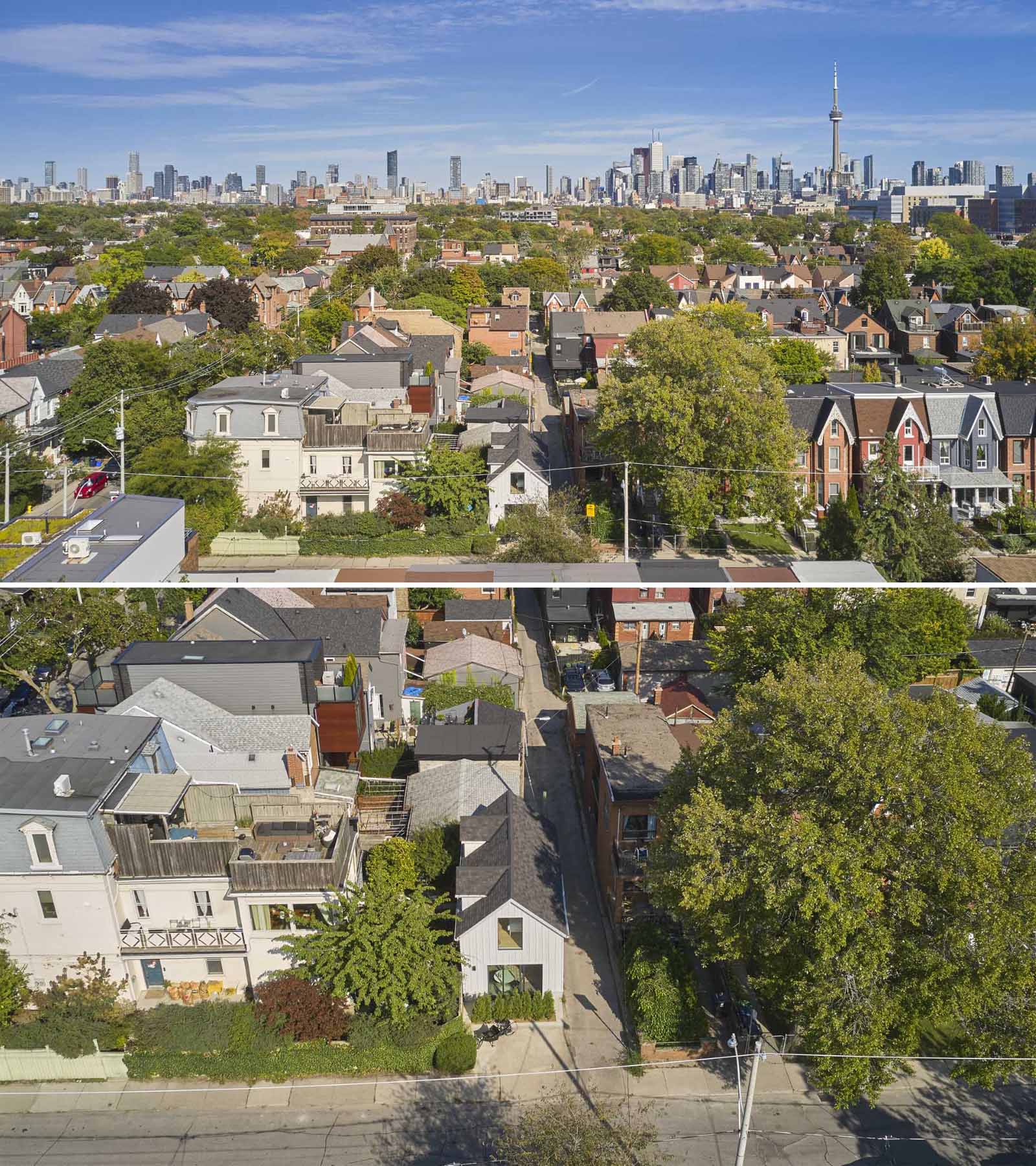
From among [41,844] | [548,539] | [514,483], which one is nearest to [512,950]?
[41,844]

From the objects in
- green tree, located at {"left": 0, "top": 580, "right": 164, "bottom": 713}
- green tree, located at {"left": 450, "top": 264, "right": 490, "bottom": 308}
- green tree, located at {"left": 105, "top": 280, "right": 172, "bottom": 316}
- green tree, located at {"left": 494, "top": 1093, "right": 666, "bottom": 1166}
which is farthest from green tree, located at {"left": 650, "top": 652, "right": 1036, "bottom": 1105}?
green tree, located at {"left": 450, "top": 264, "right": 490, "bottom": 308}

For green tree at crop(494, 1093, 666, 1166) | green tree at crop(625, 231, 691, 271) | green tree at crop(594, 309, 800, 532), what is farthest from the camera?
green tree at crop(625, 231, 691, 271)

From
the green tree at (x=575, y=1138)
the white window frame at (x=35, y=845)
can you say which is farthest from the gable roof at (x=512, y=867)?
the white window frame at (x=35, y=845)

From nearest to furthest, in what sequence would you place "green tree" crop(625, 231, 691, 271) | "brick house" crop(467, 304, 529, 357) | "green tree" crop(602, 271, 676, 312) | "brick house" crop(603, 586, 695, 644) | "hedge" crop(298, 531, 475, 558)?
"brick house" crop(603, 586, 695, 644), "hedge" crop(298, 531, 475, 558), "brick house" crop(467, 304, 529, 357), "green tree" crop(602, 271, 676, 312), "green tree" crop(625, 231, 691, 271)

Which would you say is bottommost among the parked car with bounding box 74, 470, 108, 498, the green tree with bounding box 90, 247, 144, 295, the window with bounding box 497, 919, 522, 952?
the window with bounding box 497, 919, 522, 952

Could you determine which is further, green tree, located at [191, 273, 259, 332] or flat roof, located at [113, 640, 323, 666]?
green tree, located at [191, 273, 259, 332]

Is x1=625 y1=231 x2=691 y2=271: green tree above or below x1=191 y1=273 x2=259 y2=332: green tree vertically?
above

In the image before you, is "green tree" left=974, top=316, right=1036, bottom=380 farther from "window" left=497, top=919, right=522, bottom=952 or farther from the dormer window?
the dormer window

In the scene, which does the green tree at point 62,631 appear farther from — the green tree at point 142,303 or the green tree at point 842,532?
the green tree at point 142,303
